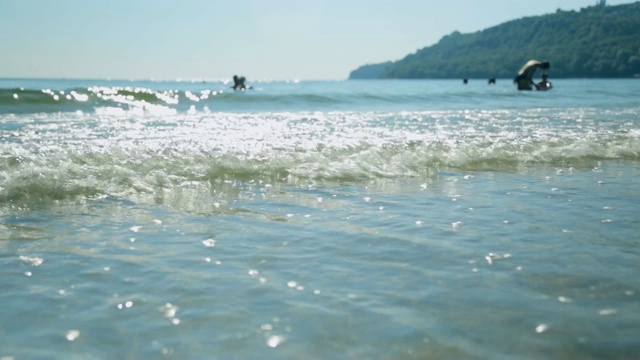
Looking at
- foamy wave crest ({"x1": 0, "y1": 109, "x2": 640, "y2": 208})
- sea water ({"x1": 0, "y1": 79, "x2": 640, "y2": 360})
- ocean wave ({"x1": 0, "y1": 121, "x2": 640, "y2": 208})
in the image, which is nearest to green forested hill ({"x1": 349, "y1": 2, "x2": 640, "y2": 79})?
foamy wave crest ({"x1": 0, "y1": 109, "x2": 640, "y2": 208})

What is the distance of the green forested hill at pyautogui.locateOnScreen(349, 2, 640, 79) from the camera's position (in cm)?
13038

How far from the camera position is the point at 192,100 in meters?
23.3

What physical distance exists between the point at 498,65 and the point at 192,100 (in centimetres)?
14679

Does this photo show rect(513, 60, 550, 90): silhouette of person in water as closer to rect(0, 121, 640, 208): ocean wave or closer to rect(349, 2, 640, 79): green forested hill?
rect(0, 121, 640, 208): ocean wave

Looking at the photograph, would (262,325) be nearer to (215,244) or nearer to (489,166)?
(215,244)

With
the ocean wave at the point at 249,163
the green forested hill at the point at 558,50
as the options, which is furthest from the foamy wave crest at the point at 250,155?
the green forested hill at the point at 558,50

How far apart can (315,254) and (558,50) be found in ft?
536

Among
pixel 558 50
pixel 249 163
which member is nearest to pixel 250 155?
pixel 249 163

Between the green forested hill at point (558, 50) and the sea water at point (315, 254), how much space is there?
438 feet

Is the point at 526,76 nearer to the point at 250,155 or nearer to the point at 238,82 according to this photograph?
the point at 238,82

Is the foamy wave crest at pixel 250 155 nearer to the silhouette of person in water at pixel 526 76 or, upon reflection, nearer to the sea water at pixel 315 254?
the sea water at pixel 315 254

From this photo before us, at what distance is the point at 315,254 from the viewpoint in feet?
11.9

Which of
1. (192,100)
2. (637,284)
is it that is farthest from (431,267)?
(192,100)

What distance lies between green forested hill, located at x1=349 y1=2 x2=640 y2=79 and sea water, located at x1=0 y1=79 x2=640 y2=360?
134 metres
